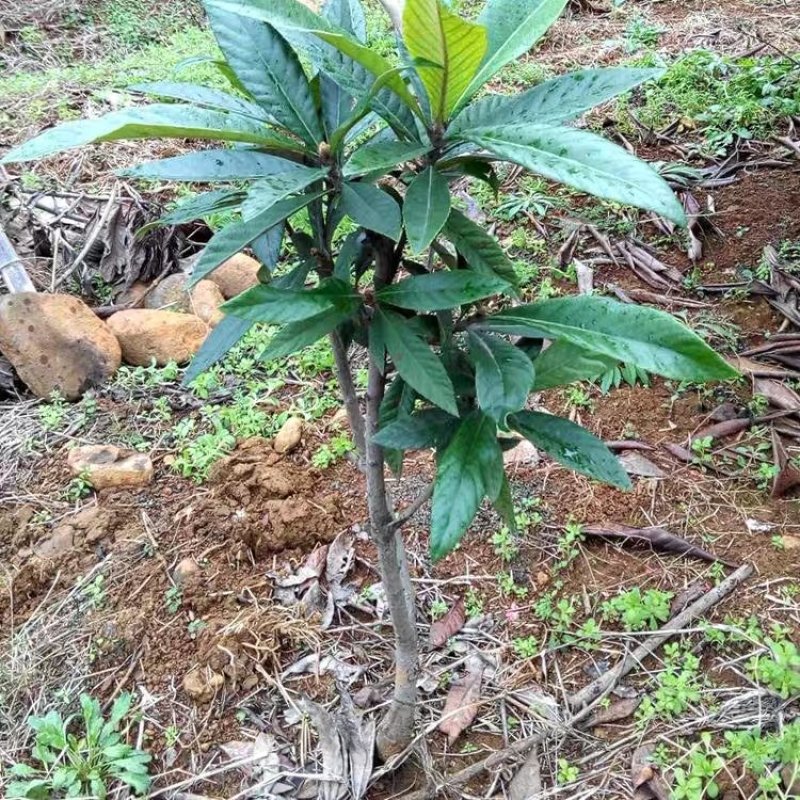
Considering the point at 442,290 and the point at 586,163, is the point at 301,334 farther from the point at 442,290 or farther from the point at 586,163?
the point at 586,163

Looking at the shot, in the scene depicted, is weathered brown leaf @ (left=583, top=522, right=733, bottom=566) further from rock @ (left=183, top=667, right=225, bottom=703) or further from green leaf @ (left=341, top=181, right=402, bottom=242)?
green leaf @ (left=341, top=181, right=402, bottom=242)

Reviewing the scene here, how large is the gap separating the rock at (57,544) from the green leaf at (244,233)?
1.49 metres

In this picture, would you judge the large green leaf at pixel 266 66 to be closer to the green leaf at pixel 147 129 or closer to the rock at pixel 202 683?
the green leaf at pixel 147 129

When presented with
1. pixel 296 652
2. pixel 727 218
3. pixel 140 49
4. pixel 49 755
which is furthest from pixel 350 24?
pixel 140 49

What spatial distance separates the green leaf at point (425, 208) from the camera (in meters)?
0.82

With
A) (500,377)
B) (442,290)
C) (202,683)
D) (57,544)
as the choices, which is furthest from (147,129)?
(57,544)

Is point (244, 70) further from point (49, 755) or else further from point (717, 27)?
point (717, 27)

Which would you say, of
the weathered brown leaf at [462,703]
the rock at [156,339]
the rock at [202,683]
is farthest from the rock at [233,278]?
the weathered brown leaf at [462,703]

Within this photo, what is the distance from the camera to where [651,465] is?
222cm

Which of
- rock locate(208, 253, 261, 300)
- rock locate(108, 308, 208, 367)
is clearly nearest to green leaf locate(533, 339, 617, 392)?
rock locate(108, 308, 208, 367)

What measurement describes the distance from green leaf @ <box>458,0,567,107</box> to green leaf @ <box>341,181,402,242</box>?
146 millimetres

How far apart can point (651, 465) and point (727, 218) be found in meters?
1.50

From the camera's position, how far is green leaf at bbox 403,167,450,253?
32.4 inches

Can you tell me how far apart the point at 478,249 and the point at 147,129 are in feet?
1.43
